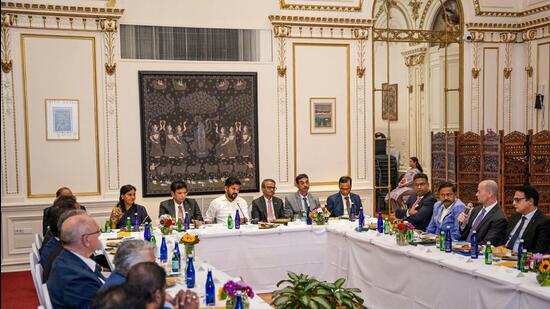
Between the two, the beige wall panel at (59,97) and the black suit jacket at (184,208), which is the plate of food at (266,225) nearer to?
the black suit jacket at (184,208)

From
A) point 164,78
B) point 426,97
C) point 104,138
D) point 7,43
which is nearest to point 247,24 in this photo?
point 164,78

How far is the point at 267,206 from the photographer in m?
7.76

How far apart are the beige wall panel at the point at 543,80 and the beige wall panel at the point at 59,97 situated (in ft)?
25.6

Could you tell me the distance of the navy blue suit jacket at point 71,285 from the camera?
3418 millimetres

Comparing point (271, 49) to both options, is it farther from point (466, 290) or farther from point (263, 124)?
point (466, 290)

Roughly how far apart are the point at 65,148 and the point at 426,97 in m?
7.57

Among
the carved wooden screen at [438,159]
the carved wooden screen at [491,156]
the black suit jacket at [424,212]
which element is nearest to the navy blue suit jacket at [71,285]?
the black suit jacket at [424,212]

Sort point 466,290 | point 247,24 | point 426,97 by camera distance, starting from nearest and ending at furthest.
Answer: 1. point 466,290
2. point 247,24
3. point 426,97

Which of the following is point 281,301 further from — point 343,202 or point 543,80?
point 543,80

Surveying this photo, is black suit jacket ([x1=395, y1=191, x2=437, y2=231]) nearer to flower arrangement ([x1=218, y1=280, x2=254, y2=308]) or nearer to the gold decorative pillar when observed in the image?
flower arrangement ([x1=218, y1=280, x2=254, y2=308])

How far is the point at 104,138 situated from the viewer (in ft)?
28.0

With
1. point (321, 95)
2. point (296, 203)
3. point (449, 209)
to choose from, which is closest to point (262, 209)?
point (296, 203)

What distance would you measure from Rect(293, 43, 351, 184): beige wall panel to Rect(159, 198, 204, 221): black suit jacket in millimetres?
2502

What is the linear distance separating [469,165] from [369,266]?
4499mm
